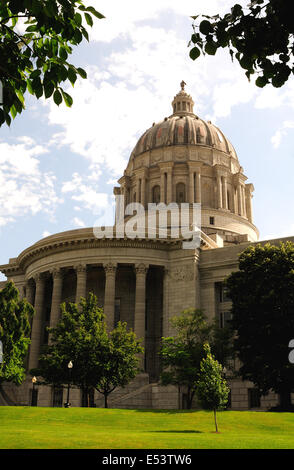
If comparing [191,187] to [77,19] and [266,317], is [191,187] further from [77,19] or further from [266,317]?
[77,19]

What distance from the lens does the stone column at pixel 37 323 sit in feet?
171

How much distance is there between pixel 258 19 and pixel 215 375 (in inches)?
959

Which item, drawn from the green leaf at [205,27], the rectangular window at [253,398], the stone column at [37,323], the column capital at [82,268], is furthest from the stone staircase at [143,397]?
the green leaf at [205,27]

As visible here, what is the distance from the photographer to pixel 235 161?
3046 inches

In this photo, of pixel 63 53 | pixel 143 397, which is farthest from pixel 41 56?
pixel 143 397

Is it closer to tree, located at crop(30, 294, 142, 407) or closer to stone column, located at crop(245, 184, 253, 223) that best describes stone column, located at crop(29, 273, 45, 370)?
tree, located at crop(30, 294, 142, 407)

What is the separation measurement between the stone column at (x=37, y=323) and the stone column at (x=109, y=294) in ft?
29.1

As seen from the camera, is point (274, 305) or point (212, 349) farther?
point (212, 349)

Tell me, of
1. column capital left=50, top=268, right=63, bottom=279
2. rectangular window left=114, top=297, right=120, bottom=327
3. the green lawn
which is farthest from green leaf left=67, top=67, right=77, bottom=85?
rectangular window left=114, top=297, right=120, bottom=327

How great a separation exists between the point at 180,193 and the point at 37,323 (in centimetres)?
2849
